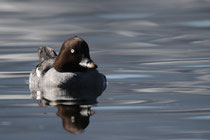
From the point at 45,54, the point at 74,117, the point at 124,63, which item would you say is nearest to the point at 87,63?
the point at 45,54

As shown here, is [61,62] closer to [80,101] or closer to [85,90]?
[85,90]

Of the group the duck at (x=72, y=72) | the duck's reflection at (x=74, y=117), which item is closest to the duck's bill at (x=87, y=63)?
the duck at (x=72, y=72)

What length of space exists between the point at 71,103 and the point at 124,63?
11.6 ft

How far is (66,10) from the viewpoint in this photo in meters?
22.7

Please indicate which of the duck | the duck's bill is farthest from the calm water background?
the duck's bill

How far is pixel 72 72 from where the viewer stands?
1341cm

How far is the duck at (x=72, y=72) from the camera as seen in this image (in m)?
13.1

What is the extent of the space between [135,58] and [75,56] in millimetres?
2348

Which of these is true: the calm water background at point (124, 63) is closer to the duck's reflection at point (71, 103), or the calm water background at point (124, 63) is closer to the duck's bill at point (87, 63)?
the duck's reflection at point (71, 103)

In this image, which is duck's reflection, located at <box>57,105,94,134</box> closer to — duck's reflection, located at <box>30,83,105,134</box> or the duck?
duck's reflection, located at <box>30,83,105,134</box>

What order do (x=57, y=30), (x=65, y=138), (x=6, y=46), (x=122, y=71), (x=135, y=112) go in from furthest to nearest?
(x=57, y=30) < (x=6, y=46) < (x=122, y=71) < (x=135, y=112) < (x=65, y=138)

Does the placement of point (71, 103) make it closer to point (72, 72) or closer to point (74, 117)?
point (74, 117)

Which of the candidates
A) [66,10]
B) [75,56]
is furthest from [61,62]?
[66,10]

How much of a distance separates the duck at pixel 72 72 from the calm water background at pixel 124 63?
258 millimetres
